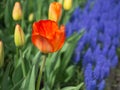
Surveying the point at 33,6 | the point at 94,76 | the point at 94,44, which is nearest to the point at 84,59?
the point at 94,44

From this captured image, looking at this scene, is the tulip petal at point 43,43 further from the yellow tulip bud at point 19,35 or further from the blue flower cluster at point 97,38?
the blue flower cluster at point 97,38

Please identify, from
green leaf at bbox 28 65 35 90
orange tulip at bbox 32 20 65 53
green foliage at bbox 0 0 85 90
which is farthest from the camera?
green foliage at bbox 0 0 85 90

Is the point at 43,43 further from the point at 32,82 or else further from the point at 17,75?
the point at 17,75

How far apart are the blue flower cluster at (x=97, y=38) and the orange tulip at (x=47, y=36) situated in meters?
0.33

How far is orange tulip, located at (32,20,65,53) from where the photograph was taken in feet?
3.98

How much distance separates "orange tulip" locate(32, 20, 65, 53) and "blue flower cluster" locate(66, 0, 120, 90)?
13.0 inches

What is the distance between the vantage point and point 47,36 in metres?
1.22

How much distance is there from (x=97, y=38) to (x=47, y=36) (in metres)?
1.00

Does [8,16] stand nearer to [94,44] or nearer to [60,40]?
[94,44]

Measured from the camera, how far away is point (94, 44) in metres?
2.04

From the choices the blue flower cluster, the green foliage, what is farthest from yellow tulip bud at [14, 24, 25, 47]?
the blue flower cluster

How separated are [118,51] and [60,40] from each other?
111cm

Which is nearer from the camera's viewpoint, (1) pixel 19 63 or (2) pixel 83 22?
(1) pixel 19 63

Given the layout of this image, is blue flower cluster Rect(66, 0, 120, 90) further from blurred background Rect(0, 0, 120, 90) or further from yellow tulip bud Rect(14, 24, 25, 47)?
yellow tulip bud Rect(14, 24, 25, 47)
